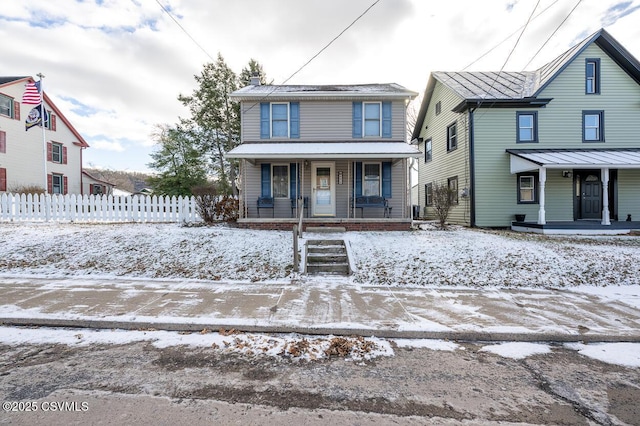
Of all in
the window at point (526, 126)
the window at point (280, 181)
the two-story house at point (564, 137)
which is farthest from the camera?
the window at point (526, 126)

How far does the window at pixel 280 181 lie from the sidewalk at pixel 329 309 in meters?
6.76

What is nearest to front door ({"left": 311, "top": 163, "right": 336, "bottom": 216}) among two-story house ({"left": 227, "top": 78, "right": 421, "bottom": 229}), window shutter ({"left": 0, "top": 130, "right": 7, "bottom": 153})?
two-story house ({"left": 227, "top": 78, "right": 421, "bottom": 229})

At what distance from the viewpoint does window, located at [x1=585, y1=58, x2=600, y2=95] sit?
13.9 m

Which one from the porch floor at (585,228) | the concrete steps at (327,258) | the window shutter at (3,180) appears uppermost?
the window shutter at (3,180)

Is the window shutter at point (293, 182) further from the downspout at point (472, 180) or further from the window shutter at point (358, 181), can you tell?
the downspout at point (472, 180)

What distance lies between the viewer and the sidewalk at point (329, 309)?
402cm

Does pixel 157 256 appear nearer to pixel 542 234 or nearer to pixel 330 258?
pixel 330 258

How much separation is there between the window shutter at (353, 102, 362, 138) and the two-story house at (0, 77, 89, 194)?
1758 cm

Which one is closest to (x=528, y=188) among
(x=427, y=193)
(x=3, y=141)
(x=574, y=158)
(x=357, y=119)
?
(x=574, y=158)

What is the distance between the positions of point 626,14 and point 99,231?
1714cm

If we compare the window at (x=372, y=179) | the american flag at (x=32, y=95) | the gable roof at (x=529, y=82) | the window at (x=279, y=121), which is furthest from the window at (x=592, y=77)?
the american flag at (x=32, y=95)

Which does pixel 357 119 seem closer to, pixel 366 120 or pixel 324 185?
pixel 366 120

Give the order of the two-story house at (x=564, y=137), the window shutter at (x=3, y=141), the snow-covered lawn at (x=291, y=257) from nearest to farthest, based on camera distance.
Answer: the snow-covered lawn at (x=291, y=257), the two-story house at (x=564, y=137), the window shutter at (x=3, y=141)

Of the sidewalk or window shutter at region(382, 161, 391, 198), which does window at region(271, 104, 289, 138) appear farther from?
the sidewalk
